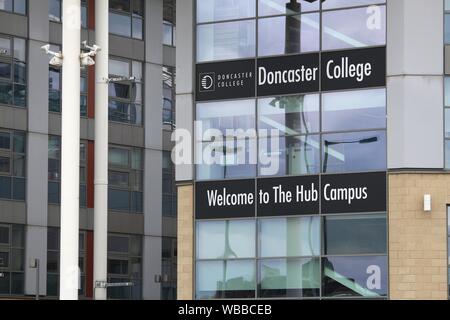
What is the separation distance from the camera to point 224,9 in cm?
2611

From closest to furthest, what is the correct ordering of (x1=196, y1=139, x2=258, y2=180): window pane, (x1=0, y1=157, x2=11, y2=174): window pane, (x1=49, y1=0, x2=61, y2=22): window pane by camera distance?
A: 1. (x1=196, y1=139, x2=258, y2=180): window pane
2. (x1=0, y1=157, x2=11, y2=174): window pane
3. (x1=49, y1=0, x2=61, y2=22): window pane

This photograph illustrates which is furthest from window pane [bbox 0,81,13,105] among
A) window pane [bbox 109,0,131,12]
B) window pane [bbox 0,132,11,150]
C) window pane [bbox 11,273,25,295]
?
window pane [bbox 11,273,25,295]

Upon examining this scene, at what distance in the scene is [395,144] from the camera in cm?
2397

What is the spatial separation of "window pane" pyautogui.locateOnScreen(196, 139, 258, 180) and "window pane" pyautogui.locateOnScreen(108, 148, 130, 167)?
16.3 meters

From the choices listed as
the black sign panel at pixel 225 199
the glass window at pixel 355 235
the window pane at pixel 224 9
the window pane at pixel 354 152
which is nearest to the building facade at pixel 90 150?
the window pane at pixel 224 9

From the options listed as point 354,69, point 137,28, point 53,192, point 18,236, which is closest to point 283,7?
point 354,69

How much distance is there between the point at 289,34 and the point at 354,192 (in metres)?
4.22

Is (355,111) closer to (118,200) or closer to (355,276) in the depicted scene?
(355,276)

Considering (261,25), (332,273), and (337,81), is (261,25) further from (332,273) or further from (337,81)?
(332,273)

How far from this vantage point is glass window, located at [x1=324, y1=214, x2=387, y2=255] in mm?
23781

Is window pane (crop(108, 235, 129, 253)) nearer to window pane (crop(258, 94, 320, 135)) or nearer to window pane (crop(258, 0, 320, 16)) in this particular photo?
window pane (crop(258, 94, 320, 135))
